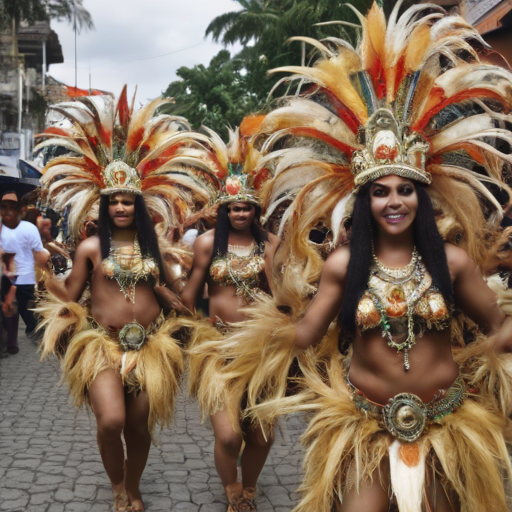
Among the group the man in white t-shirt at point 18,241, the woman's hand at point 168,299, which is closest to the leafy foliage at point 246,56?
the man in white t-shirt at point 18,241

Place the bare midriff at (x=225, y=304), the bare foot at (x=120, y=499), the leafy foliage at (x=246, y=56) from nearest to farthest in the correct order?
the bare foot at (x=120, y=499) → the bare midriff at (x=225, y=304) → the leafy foliage at (x=246, y=56)

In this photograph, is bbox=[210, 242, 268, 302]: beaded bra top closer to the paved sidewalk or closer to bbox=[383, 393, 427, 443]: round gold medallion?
the paved sidewalk

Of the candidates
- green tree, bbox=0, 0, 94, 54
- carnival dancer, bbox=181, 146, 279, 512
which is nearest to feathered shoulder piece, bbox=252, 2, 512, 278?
carnival dancer, bbox=181, 146, 279, 512

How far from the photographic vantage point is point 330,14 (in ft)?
70.8

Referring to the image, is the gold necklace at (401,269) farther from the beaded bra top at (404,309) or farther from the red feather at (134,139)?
the red feather at (134,139)

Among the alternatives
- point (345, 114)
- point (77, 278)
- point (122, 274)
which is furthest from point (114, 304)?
point (345, 114)

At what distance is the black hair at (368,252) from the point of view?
3.35m

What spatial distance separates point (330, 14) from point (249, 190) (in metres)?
17.1

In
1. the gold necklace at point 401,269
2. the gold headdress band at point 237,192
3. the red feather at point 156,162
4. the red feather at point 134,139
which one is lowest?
the gold necklace at point 401,269

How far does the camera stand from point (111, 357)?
4.99 meters

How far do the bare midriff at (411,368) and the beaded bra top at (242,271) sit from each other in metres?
2.08

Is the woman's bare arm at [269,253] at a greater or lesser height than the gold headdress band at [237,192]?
lesser

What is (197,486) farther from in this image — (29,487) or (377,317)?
(377,317)

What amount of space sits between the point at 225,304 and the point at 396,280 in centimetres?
228
